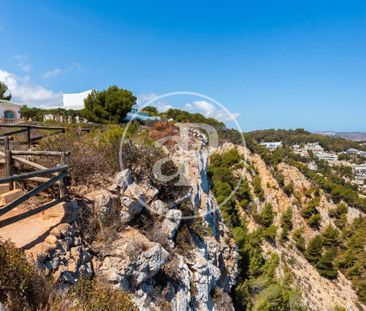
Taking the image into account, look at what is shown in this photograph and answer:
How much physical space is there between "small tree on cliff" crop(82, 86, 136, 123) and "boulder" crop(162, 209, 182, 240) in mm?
10827

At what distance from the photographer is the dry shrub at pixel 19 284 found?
2.28m

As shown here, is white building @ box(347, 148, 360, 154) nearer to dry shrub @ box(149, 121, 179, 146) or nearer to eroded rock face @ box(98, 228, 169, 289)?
dry shrub @ box(149, 121, 179, 146)

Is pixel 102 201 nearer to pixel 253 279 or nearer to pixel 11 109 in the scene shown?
pixel 253 279

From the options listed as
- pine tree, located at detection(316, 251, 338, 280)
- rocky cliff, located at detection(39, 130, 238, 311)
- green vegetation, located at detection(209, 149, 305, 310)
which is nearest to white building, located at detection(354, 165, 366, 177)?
pine tree, located at detection(316, 251, 338, 280)

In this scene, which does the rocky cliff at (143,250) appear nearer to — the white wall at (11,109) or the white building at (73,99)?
the white wall at (11,109)

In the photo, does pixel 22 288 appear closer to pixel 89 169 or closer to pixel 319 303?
pixel 89 169

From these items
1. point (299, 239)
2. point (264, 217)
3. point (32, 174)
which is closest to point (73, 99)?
point (264, 217)

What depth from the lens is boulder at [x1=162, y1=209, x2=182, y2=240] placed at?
544 cm

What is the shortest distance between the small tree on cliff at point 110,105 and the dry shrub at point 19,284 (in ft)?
44.1

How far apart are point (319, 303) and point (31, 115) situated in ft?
78.7

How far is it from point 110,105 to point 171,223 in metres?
11.6

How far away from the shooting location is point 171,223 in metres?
5.65

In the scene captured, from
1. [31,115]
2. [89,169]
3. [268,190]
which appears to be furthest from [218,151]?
[89,169]

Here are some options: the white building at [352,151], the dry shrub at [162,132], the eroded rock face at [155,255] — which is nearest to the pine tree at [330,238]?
the dry shrub at [162,132]
